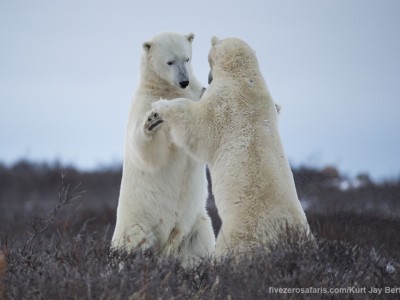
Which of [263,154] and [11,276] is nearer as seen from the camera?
[11,276]

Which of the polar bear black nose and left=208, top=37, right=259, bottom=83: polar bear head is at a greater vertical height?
left=208, top=37, right=259, bottom=83: polar bear head

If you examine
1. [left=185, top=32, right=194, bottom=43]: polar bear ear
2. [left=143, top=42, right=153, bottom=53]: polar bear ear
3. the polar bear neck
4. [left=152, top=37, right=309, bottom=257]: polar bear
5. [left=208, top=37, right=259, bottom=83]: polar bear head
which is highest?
[left=185, top=32, right=194, bottom=43]: polar bear ear

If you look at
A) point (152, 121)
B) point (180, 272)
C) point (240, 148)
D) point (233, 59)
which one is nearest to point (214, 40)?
point (233, 59)

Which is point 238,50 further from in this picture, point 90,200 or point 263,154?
point 90,200

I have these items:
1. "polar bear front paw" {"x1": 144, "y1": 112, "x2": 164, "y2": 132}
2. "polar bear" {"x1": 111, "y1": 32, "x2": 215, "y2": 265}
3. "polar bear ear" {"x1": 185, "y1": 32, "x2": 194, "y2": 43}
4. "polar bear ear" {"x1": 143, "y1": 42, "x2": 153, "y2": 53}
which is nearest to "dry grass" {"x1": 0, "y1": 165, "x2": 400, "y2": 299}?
"polar bear" {"x1": 111, "y1": 32, "x2": 215, "y2": 265}

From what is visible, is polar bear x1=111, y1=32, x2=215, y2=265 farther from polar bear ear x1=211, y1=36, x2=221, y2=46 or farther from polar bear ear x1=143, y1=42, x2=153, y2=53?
polar bear ear x1=211, y1=36, x2=221, y2=46

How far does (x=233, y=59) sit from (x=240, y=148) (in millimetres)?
707

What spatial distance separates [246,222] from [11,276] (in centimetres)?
148

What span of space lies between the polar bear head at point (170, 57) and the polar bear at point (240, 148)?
1.39 feet

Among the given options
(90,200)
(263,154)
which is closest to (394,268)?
(263,154)

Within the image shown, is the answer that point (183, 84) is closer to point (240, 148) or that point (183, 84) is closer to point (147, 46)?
point (147, 46)

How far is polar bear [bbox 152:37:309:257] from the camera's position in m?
5.21

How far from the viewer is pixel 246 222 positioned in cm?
520

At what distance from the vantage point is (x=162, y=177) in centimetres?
624
